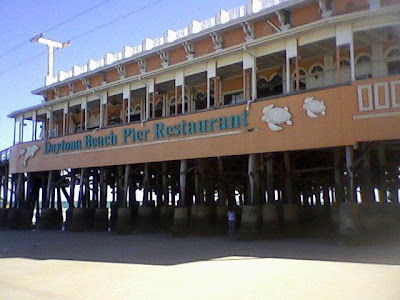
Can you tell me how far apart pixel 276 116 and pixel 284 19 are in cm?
385

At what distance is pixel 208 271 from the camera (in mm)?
9781

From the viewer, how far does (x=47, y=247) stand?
52.9ft

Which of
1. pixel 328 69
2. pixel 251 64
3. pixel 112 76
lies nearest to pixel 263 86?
pixel 251 64

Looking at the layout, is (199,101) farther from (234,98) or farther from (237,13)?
(237,13)

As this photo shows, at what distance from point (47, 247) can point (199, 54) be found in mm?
10043

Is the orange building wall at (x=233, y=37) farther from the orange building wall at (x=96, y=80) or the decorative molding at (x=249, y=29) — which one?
the orange building wall at (x=96, y=80)

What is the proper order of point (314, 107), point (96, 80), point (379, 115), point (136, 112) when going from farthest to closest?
point (136, 112), point (96, 80), point (314, 107), point (379, 115)

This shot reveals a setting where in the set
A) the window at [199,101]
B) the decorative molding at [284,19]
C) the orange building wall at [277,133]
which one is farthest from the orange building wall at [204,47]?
the decorative molding at [284,19]

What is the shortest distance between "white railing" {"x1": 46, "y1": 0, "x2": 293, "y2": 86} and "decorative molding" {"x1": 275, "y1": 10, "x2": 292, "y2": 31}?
455mm

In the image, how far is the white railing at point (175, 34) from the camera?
58.4 feet

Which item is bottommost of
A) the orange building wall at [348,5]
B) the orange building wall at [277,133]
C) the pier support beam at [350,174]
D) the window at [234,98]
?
the pier support beam at [350,174]

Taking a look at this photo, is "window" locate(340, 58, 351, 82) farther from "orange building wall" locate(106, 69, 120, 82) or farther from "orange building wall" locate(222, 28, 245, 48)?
"orange building wall" locate(106, 69, 120, 82)

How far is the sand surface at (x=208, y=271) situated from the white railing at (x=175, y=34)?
905cm

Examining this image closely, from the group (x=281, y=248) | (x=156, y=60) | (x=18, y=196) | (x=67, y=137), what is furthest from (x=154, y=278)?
(x=18, y=196)
